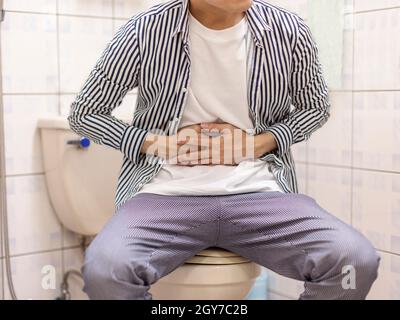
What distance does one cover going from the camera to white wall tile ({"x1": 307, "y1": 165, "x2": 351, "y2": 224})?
1790mm

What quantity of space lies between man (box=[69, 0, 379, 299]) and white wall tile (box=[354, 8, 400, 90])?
0.98ft

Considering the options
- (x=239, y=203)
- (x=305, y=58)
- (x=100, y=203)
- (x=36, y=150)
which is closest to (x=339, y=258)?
(x=239, y=203)

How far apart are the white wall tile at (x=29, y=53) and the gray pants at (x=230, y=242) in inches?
25.9

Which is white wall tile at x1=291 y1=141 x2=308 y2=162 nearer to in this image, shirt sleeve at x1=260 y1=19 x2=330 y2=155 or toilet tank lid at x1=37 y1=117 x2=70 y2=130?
shirt sleeve at x1=260 y1=19 x2=330 y2=155

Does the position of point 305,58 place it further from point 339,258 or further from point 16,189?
point 16,189

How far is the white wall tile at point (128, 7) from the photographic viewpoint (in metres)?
1.94

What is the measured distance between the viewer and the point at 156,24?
135 cm

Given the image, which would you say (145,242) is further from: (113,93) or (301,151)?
(301,151)

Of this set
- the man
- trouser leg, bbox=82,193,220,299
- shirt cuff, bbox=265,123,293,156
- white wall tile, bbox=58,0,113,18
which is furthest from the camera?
white wall tile, bbox=58,0,113,18

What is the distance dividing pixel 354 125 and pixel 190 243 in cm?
71

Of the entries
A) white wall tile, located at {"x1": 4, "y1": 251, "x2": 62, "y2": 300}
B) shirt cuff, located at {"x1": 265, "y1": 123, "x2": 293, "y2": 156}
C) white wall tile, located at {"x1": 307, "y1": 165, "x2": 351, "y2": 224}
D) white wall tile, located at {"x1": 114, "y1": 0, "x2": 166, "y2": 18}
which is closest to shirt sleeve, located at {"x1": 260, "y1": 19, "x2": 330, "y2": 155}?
shirt cuff, located at {"x1": 265, "y1": 123, "x2": 293, "y2": 156}

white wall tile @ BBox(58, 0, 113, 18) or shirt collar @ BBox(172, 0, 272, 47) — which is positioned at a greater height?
white wall tile @ BBox(58, 0, 113, 18)

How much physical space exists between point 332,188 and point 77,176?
2.38 ft

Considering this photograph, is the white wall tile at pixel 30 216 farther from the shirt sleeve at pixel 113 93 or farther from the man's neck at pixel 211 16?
the man's neck at pixel 211 16
